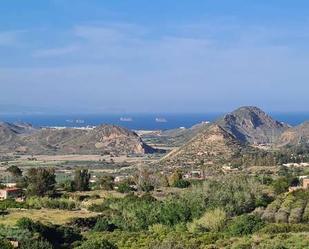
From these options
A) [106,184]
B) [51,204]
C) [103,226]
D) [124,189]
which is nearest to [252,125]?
[106,184]

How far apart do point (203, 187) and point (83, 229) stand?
1470 cm

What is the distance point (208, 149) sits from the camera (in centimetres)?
10738

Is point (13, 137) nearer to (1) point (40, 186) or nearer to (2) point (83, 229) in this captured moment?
(1) point (40, 186)

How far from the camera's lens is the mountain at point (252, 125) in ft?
563

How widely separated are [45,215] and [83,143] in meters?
106

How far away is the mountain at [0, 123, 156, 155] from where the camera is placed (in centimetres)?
14345

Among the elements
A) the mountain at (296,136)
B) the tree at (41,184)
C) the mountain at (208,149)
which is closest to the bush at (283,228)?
the tree at (41,184)

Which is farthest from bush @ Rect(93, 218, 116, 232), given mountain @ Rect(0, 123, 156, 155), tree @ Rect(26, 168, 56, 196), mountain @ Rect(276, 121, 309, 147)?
mountain @ Rect(276, 121, 309, 147)

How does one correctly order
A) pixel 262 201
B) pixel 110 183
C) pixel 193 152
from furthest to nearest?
pixel 193 152, pixel 110 183, pixel 262 201

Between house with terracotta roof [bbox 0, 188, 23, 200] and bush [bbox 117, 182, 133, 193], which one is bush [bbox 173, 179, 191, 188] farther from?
house with terracotta roof [bbox 0, 188, 23, 200]

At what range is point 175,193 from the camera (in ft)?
195

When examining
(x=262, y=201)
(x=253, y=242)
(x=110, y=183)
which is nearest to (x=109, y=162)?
(x=110, y=183)

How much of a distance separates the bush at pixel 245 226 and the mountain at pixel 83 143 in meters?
101

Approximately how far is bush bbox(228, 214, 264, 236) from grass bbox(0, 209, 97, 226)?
1051cm
